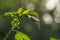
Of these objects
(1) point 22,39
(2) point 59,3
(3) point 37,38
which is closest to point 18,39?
(1) point 22,39

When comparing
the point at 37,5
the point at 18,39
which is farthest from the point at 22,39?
the point at 37,5

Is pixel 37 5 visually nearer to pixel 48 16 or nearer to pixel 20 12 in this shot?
pixel 48 16

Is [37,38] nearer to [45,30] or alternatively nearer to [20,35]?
[45,30]

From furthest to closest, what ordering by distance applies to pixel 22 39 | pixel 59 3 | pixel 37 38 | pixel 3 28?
pixel 59 3
pixel 37 38
pixel 3 28
pixel 22 39

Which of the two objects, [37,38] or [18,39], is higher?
[18,39]

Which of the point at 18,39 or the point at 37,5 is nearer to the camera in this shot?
the point at 18,39

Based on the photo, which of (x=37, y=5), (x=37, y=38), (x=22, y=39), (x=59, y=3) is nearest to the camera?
(x=22, y=39)

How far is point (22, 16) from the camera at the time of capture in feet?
3.07

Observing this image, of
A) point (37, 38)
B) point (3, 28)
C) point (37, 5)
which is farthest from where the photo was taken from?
point (37, 5)

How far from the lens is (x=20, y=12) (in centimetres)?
97

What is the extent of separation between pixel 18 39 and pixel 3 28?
3.33 meters

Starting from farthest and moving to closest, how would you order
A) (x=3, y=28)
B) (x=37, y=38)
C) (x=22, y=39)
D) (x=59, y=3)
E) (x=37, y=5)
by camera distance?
(x=59, y=3)
(x=37, y=5)
(x=37, y=38)
(x=3, y=28)
(x=22, y=39)

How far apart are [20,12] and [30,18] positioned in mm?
45

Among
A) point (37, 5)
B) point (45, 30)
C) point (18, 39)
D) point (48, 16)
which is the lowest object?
point (48, 16)
